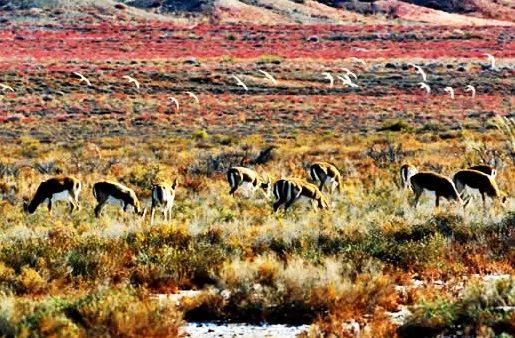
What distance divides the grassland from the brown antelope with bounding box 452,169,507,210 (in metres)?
0.33

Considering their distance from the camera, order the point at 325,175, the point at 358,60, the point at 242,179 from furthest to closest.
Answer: the point at 358,60, the point at 325,175, the point at 242,179

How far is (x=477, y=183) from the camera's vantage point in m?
15.2

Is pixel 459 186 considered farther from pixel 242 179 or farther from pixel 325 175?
pixel 242 179

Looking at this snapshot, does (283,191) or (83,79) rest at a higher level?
(283,191)

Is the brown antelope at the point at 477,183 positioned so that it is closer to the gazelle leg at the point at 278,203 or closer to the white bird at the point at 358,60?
the gazelle leg at the point at 278,203

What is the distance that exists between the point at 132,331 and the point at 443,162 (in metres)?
17.9

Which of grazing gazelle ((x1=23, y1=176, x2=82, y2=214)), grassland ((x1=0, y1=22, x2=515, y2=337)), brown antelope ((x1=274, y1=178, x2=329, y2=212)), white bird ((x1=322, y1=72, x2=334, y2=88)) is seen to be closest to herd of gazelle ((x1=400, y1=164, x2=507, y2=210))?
grassland ((x1=0, y1=22, x2=515, y2=337))

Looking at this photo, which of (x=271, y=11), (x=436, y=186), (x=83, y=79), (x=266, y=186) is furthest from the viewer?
(x=271, y=11)

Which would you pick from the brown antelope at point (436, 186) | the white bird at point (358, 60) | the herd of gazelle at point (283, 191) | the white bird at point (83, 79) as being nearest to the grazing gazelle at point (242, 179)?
the herd of gazelle at point (283, 191)

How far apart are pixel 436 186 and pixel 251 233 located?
15.6ft

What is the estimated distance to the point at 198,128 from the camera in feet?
136

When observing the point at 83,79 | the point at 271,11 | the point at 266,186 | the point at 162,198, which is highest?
the point at 162,198

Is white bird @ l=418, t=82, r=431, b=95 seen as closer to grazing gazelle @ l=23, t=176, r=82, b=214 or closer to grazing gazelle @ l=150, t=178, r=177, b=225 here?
grazing gazelle @ l=23, t=176, r=82, b=214

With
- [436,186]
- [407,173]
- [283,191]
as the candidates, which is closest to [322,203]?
[283,191]
